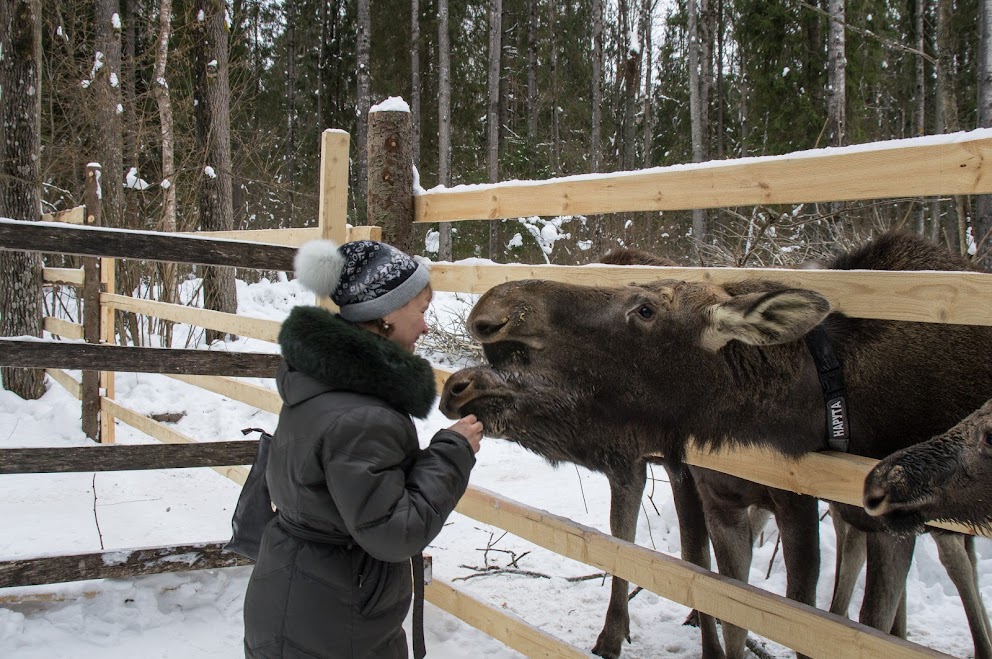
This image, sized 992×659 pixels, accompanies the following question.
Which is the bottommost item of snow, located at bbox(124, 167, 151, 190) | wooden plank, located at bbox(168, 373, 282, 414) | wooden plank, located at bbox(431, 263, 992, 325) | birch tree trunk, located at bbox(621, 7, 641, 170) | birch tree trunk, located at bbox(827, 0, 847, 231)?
wooden plank, located at bbox(168, 373, 282, 414)

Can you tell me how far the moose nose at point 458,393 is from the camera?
247 centimetres

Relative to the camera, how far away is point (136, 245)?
3.52 metres

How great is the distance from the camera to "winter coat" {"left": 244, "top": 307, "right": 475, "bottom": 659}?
1.98 metres

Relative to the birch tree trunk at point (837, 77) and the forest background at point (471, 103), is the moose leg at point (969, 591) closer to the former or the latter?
the forest background at point (471, 103)

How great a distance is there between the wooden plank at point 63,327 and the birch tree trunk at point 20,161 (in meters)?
0.18

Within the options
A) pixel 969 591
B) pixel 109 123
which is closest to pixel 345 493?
pixel 969 591

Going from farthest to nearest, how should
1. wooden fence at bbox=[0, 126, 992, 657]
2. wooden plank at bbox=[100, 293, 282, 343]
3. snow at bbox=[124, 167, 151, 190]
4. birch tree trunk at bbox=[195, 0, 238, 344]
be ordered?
1. birch tree trunk at bbox=[195, 0, 238, 344]
2. snow at bbox=[124, 167, 151, 190]
3. wooden plank at bbox=[100, 293, 282, 343]
4. wooden fence at bbox=[0, 126, 992, 657]

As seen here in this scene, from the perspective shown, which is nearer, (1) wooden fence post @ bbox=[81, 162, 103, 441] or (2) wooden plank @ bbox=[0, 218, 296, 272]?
(2) wooden plank @ bbox=[0, 218, 296, 272]

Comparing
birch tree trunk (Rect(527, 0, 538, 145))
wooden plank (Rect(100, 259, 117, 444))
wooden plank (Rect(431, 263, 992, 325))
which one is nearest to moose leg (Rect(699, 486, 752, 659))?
wooden plank (Rect(431, 263, 992, 325))

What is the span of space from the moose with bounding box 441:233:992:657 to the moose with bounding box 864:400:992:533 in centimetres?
38

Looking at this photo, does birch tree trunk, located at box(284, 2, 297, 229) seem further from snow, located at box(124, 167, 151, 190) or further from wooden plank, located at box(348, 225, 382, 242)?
wooden plank, located at box(348, 225, 382, 242)

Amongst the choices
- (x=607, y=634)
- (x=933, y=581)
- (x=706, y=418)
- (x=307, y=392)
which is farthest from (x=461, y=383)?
(x=933, y=581)

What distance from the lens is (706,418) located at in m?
2.57

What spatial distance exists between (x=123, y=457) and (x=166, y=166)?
9.32m
